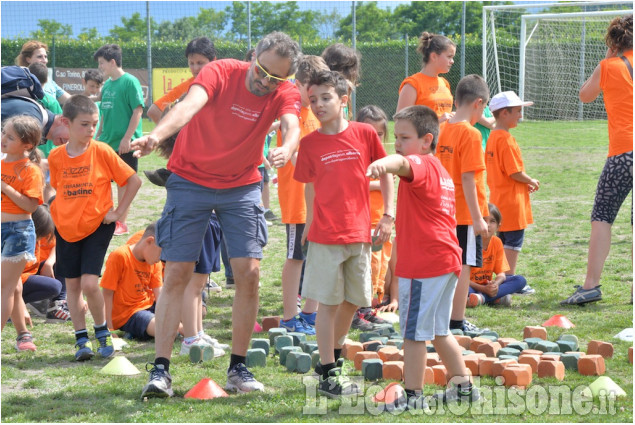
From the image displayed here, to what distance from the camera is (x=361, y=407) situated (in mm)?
4422

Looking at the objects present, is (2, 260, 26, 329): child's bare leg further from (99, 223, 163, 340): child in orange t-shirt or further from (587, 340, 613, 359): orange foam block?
(587, 340, 613, 359): orange foam block

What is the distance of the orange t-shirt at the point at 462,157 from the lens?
6059 millimetres

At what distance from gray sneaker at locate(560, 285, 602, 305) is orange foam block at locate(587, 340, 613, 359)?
66.5 inches

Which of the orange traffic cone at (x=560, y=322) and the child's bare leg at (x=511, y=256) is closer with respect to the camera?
the orange traffic cone at (x=560, y=322)

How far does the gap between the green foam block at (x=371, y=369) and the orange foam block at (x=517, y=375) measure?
743 mm

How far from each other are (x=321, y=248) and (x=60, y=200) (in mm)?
2107

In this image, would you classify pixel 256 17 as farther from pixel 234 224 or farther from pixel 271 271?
pixel 234 224

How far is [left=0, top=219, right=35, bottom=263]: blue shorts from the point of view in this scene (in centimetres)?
569

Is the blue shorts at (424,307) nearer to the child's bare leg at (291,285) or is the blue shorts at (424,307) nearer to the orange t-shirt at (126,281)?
the child's bare leg at (291,285)

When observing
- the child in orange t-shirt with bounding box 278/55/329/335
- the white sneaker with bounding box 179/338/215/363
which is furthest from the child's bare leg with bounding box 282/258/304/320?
the white sneaker with bounding box 179/338/215/363

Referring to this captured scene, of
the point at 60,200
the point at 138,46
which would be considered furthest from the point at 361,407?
the point at 138,46

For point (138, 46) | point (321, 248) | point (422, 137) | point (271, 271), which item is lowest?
point (271, 271)

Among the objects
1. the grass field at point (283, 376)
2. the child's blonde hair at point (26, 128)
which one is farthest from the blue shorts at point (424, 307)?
the child's blonde hair at point (26, 128)

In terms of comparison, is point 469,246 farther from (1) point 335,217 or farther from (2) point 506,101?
(2) point 506,101
